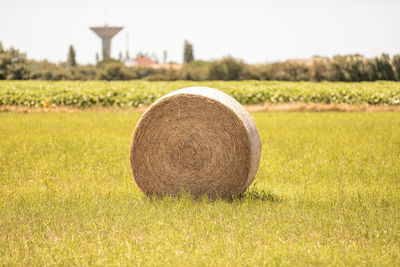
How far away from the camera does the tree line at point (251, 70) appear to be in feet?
136

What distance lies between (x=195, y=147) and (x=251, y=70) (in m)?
45.6

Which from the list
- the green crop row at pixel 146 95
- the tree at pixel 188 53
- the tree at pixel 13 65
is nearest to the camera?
the green crop row at pixel 146 95

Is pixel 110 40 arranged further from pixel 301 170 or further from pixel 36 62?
pixel 301 170

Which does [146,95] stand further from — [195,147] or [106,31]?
[106,31]

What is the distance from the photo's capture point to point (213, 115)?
26.8 feet

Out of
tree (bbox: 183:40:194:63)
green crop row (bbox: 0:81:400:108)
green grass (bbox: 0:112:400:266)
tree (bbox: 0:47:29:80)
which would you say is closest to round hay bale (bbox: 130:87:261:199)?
green grass (bbox: 0:112:400:266)

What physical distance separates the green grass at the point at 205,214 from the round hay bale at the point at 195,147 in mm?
316

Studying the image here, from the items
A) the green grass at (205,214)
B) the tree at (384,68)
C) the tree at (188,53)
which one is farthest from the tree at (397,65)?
the tree at (188,53)

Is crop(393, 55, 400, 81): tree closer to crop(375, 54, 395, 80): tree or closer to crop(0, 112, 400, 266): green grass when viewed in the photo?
crop(375, 54, 395, 80): tree

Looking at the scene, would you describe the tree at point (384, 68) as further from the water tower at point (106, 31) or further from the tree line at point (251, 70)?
the water tower at point (106, 31)

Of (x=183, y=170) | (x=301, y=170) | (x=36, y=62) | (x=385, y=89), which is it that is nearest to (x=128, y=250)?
(x=183, y=170)

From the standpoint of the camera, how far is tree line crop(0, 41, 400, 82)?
41.4 meters

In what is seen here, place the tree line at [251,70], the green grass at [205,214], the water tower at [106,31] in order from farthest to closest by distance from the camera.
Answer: the water tower at [106,31], the tree line at [251,70], the green grass at [205,214]

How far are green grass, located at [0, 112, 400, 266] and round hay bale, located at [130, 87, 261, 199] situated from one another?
0.32m
